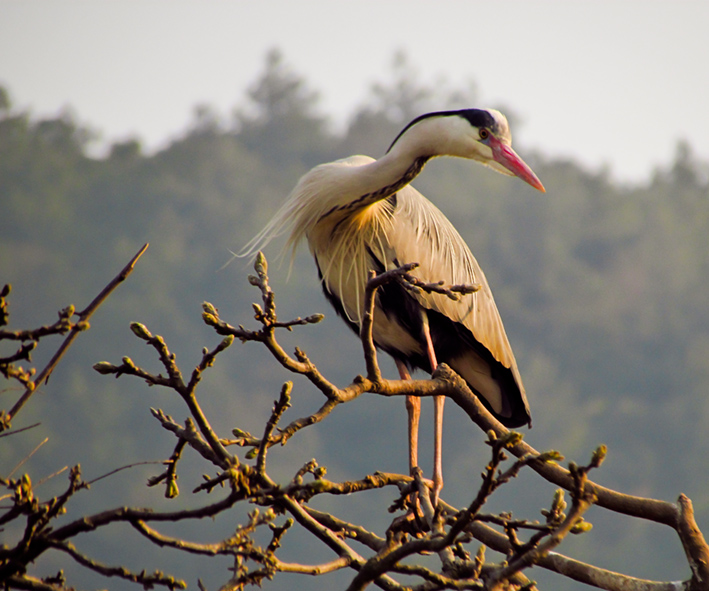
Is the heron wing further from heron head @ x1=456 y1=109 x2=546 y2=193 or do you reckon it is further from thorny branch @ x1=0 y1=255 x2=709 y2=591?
thorny branch @ x1=0 y1=255 x2=709 y2=591

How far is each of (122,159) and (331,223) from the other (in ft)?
180

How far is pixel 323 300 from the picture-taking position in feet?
138

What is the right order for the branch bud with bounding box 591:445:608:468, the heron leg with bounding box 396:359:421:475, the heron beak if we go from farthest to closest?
the heron leg with bounding box 396:359:421:475 → the heron beak → the branch bud with bounding box 591:445:608:468

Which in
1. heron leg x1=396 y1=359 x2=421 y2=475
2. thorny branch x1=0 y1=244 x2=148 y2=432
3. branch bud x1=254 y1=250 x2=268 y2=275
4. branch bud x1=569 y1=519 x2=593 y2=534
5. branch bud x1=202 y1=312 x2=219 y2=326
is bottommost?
thorny branch x1=0 y1=244 x2=148 y2=432

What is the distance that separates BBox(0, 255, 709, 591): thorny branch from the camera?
183 centimetres

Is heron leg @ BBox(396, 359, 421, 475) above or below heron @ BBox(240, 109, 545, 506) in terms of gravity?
below

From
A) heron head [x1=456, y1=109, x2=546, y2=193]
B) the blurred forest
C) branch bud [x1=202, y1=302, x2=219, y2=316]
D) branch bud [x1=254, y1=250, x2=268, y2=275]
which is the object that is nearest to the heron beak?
heron head [x1=456, y1=109, x2=546, y2=193]

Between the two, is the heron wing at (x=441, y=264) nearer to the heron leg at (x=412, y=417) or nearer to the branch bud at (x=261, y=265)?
the heron leg at (x=412, y=417)

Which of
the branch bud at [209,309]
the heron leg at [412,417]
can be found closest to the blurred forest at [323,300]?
the heron leg at [412,417]

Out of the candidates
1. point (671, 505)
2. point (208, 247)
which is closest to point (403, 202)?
point (671, 505)

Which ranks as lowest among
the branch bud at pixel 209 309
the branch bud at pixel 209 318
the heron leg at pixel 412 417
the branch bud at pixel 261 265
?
the branch bud at pixel 209 318

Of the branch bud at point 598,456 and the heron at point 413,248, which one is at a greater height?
the heron at point 413,248

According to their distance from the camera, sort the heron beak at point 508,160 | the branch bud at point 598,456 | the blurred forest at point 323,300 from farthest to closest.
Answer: the blurred forest at point 323,300
the heron beak at point 508,160
the branch bud at point 598,456

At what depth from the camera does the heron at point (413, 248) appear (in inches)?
142
